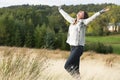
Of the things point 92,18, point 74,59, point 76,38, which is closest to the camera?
point 92,18

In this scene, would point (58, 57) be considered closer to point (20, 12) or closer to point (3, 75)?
point (3, 75)

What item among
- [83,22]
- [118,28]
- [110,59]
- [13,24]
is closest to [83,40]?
[83,22]

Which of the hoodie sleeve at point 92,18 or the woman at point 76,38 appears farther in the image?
the woman at point 76,38

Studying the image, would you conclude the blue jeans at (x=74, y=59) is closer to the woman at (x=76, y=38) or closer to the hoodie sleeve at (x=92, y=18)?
the woman at (x=76, y=38)

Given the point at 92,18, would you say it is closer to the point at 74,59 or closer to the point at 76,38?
the point at 76,38

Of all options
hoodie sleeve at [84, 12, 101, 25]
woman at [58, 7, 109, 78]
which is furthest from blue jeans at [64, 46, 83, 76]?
hoodie sleeve at [84, 12, 101, 25]

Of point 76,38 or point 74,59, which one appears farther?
point 74,59

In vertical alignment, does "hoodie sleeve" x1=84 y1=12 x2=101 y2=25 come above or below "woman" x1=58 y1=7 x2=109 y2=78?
above

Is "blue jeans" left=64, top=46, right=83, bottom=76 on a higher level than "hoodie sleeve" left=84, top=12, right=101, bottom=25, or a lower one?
lower

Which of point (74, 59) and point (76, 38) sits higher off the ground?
point (76, 38)

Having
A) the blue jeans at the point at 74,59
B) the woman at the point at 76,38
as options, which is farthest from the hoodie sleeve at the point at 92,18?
the blue jeans at the point at 74,59

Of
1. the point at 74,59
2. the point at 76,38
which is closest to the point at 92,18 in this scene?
the point at 76,38

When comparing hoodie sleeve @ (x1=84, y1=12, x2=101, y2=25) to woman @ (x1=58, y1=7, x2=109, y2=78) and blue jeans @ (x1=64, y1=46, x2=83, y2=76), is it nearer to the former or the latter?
woman @ (x1=58, y1=7, x2=109, y2=78)

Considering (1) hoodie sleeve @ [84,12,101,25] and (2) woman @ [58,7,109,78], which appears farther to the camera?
(2) woman @ [58,7,109,78]
